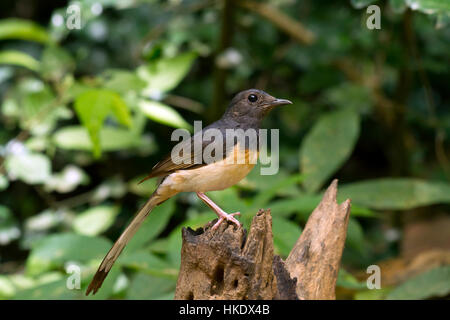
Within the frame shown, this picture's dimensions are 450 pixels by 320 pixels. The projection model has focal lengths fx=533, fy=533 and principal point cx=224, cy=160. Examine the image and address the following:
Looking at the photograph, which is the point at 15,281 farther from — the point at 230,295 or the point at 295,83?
the point at 295,83

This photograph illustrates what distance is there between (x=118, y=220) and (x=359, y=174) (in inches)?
123

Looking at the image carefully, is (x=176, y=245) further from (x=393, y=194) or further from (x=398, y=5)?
(x=398, y=5)

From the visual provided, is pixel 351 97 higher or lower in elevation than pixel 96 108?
higher

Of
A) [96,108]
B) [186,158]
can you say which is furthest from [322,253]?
[96,108]

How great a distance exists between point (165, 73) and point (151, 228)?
4.21ft

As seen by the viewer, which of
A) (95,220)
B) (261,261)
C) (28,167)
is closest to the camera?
(261,261)

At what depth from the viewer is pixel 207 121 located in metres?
4.89

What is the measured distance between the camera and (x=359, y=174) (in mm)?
6895

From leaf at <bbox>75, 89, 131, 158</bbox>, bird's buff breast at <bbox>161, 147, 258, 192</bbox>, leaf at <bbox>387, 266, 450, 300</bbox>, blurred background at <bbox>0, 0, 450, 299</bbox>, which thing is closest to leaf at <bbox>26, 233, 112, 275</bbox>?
blurred background at <bbox>0, 0, 450, 299</bbox>

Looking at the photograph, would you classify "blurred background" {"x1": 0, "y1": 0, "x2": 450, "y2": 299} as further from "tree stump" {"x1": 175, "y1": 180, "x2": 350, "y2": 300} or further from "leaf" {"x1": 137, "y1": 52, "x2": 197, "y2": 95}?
"tree stump" {"x1": 175, "y1": 180, "x2": 350, "y2": 300}

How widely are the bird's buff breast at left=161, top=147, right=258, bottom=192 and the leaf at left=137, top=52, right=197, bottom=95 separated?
1.77 meters

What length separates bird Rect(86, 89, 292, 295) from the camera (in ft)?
7.89

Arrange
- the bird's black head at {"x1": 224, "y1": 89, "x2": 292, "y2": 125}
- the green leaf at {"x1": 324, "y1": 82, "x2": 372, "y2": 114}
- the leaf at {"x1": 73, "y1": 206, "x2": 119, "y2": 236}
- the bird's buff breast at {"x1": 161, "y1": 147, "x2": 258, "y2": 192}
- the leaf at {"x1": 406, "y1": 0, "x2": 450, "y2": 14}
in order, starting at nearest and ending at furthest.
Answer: the bird's buff breast at {"x1": 161, "y1": 147, "x2": 258, "y2": 192}
the bird's black head at {"x1": 224, "y1": 89, "x2": 292, "y2": 125}
the leaf at {"x1": 406, "y1": 0, "x2": 450, "y2": 14}
the leaf at {"x1": 73, "y1": 206, "x2": 119, "y2": 236}
the green leaf at {"x1": 324, "y1": 82, "x2": 372, "y2": 114}
